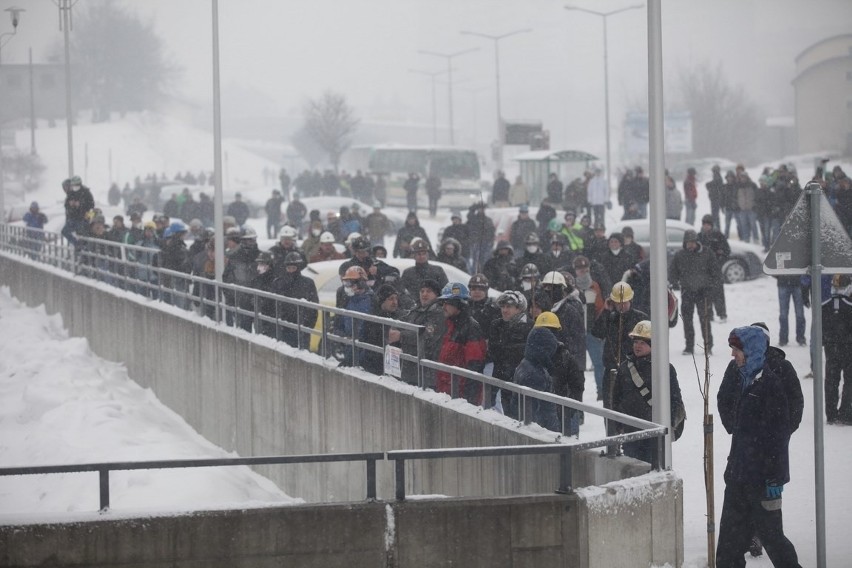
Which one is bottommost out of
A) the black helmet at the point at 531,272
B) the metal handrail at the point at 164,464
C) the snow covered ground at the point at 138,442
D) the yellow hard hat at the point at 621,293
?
the snow covered ground at the point at 138,442

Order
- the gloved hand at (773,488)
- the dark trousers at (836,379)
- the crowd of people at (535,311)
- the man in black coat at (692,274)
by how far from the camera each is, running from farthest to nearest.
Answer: the man in black coat at (692,274)
the dark trousers at (836,379)
the crowd of people at (535,311)
the gloved hand at (773,488)

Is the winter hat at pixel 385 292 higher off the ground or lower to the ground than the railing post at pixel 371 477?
higher

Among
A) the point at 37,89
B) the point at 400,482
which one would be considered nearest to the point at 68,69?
the point at 400,482

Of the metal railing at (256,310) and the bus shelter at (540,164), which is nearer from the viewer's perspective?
the metal railing at (256,310)

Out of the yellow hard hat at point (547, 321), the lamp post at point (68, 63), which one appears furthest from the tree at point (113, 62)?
the yellow hard hat at point (547, 321)

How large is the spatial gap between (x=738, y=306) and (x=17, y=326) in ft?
47.4

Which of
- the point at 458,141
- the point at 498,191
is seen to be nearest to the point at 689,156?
the point at 498,191

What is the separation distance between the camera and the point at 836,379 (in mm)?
14555

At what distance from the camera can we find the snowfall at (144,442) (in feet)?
36.1

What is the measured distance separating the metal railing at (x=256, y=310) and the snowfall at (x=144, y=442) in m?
1.07

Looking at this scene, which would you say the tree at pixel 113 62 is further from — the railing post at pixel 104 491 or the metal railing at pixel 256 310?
the railing post at pixel 104 491

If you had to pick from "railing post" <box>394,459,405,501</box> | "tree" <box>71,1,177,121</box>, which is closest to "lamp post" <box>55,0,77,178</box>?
"railing post" <box>394,459,405,501</box>

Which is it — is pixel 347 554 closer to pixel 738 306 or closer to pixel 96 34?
pixel 738 306

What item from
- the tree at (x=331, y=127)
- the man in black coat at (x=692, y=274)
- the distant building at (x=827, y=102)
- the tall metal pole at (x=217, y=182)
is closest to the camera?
the man in black coat at (x=692, y=274)
